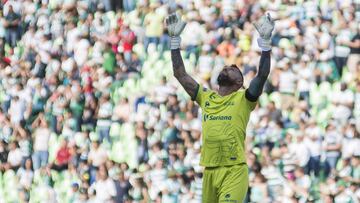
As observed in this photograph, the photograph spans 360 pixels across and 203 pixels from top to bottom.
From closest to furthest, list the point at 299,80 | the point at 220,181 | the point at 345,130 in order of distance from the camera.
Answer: the point at 220,181 → the point at 345,130 → the point at 299,80

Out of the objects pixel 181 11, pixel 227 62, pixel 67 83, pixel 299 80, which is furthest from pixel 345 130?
pixel 67 83

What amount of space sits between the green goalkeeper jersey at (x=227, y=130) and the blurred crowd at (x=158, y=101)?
732cm

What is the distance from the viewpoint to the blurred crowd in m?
20.5

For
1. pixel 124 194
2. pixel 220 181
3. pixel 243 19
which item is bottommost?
pixel 124 194

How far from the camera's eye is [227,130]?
39.6 ft

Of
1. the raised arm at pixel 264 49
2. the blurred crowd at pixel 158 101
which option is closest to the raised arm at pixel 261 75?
the raised arm at pixel 264 49

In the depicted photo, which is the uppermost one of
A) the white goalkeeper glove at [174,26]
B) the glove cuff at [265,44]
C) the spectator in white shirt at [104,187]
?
the white goalkeeper glove at [174,26]

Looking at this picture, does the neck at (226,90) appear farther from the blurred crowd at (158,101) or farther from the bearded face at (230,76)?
the blurred crowd at (158,101)

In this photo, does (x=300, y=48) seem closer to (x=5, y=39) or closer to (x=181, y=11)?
(x=181, y=11)

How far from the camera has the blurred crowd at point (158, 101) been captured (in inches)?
806

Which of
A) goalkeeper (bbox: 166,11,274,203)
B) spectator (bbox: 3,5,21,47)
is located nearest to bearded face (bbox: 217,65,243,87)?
goalkeeper (bbox: 166,11,274,203)

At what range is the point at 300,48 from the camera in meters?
22.4

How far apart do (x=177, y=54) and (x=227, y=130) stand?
0.91m

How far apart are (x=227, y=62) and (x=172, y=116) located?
1.54m
